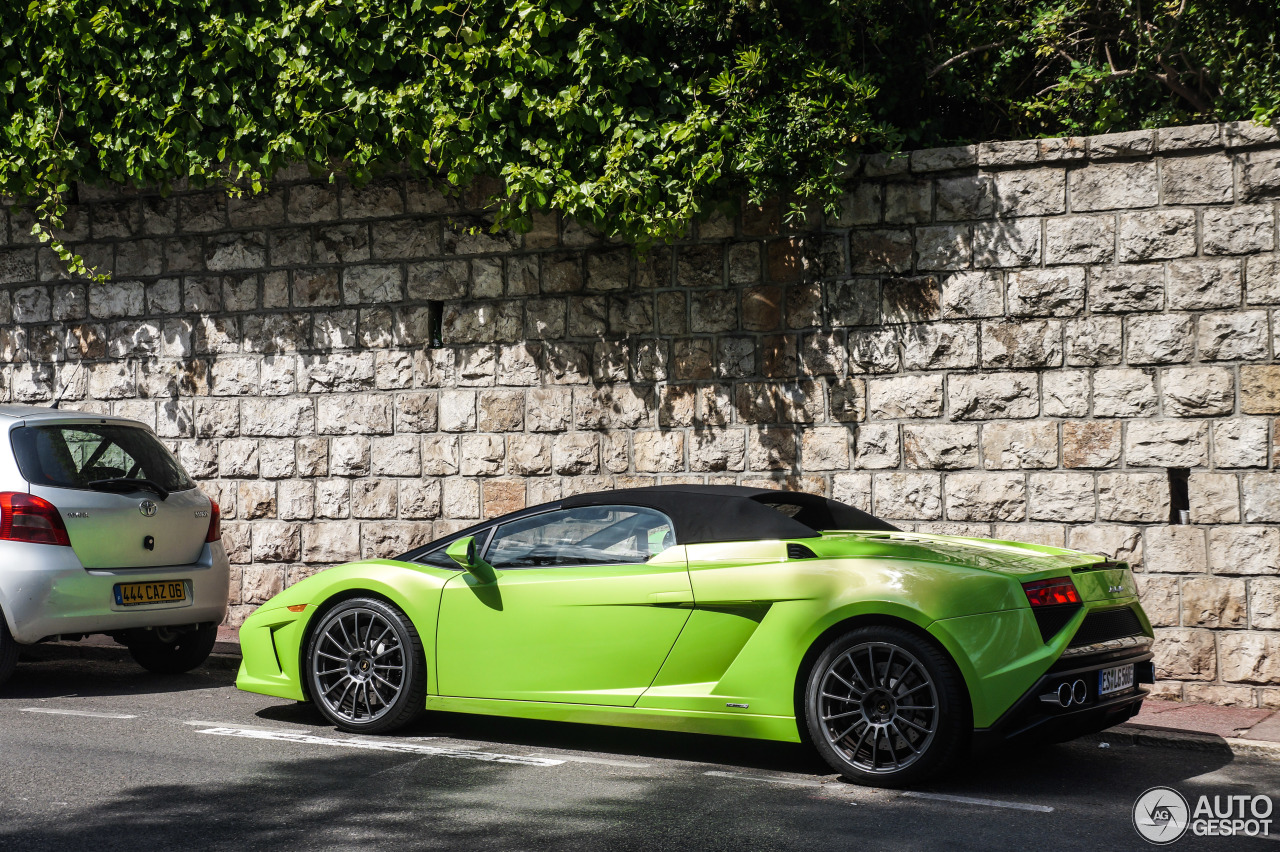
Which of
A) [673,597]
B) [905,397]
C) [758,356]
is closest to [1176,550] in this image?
[905,397]

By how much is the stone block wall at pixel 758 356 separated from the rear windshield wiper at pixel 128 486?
2.64 meters

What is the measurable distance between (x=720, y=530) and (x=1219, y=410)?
13.2ft

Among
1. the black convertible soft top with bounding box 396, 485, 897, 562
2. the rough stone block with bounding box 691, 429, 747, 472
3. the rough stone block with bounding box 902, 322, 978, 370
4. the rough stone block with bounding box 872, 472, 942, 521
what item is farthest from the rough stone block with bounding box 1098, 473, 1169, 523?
the rough stone block with bounding box 691, 429, 747, 472

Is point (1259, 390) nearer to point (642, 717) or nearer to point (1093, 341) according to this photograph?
point (1093, 341)

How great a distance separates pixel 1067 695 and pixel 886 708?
0.77 m

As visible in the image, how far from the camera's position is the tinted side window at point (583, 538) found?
21.2 feet

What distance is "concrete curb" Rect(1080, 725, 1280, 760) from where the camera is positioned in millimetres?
6578

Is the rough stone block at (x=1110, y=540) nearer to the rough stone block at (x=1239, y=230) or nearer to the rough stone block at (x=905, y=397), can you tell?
the rough stone block at (x=905, y=397)

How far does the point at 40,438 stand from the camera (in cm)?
824

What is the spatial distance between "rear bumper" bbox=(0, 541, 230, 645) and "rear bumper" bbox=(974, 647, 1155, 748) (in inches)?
216

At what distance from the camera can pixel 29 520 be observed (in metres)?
7.94

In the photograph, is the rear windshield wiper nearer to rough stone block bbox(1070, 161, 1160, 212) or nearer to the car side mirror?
the car side mirror

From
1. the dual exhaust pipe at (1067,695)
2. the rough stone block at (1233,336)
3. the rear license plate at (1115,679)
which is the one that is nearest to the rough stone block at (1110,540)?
the rough stone block at (1233,336)

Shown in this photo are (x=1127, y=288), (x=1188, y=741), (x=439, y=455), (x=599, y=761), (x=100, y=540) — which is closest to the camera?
(x=599, y=761)
